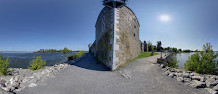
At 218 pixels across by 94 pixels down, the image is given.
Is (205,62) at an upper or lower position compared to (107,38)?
lower

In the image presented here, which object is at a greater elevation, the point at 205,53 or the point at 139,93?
the point at 205,53

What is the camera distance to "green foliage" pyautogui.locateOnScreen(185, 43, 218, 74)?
489 cm

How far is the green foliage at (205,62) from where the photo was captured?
489cm

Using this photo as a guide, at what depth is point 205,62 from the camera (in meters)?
5.03

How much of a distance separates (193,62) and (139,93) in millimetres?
5184

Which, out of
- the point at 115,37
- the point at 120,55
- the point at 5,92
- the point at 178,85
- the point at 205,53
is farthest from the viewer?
the point at 120,55

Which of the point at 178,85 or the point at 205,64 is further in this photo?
the point at 205,64

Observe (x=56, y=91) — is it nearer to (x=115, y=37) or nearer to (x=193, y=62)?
(x=115, y=37)

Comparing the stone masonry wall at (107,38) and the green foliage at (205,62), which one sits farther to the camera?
the stone masonry wall at (107,38)

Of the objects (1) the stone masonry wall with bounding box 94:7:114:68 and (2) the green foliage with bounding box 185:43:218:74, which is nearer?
(2) the green foliage with bounding box 185:43:218:74

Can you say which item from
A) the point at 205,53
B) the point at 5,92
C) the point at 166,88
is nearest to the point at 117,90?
the point at 166,88

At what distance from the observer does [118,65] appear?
714cm

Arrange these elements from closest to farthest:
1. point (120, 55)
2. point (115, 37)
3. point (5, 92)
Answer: point (5, 92)
point (115, 37)
point (120, 55)

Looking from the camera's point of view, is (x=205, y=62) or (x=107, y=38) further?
(x=107, y=38)
